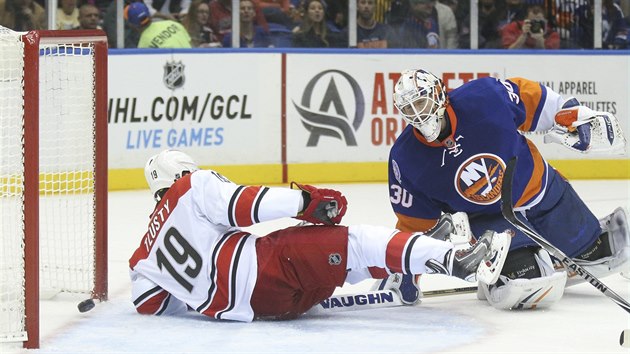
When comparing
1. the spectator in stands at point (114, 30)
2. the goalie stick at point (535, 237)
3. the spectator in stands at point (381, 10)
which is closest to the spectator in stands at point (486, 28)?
the spectator in stands at point (381, 10)

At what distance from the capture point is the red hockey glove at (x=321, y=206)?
4090mm

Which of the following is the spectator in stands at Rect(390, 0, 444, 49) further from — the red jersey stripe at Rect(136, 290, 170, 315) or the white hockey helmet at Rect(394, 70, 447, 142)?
the red jersey stripe at Rect(136, 290, 170, 315)

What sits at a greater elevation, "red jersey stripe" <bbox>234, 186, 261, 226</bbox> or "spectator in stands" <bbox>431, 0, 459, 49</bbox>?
"spectator in stands" <bbox>431, 0, 459, 49</bbox>

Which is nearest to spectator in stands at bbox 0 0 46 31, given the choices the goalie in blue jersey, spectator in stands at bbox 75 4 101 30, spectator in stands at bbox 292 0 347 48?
spectator in stands at bbox 75 4 101 30

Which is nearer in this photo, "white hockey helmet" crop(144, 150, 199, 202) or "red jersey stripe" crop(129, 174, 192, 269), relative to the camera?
"red jersey stripe" crop(129, 174, 192, 269)

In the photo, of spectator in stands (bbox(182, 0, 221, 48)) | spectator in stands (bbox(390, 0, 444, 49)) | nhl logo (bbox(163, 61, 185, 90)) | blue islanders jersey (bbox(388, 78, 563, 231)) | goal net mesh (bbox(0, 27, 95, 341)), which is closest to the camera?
goal net mesh (bbox(0, 27, 95, 341))

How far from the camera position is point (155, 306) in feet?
14.5

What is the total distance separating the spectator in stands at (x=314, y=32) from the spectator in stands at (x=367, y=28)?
0.09 m

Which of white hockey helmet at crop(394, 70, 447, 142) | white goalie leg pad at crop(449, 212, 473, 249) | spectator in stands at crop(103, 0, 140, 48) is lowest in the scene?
white goalie leg pad at crop(449, 212, 473, 249)

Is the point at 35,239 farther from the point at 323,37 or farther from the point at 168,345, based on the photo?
the point at 323,37

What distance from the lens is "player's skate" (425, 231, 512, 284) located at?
4016mm

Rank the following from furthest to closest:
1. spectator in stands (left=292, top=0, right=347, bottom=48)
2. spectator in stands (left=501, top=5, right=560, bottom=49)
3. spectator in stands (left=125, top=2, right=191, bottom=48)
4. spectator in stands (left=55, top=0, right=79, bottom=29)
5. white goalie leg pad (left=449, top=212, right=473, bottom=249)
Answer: spectator in stands (left=501, top=5, right=560, bottom=49) → spectator in stands (left=292, top=0, right=347, bottom=48) → spectator in stands (left=125, top=2, right=191, bottom=48) → spectator in stands (left=55, top=0, right=79, bottom=29) → white goalie leg pad (left=449, top=212, right=473, bottom=249)

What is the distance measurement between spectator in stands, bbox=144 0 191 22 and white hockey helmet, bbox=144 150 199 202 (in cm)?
370

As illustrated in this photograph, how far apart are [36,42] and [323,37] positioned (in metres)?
4.53
